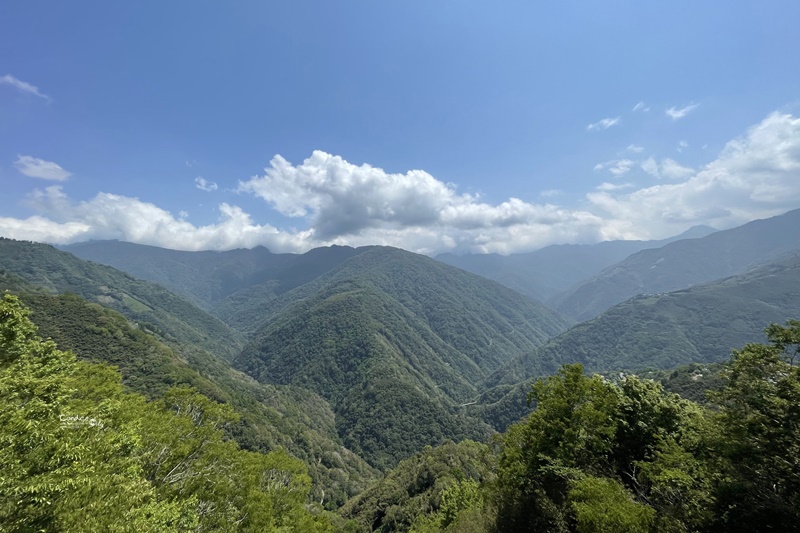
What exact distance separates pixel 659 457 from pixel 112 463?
32.3 metres

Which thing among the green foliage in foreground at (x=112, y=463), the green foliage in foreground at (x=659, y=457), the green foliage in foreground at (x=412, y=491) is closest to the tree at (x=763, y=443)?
the green foliage in foreground at (x=659, y=457)

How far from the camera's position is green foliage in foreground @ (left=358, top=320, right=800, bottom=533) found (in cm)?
1567

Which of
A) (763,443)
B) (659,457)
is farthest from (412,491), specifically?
(763,443)

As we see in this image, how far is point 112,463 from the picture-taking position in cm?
1741

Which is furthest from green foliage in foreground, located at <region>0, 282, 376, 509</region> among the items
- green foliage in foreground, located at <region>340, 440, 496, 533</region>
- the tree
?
the tree

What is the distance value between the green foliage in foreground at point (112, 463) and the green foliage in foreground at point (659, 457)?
65.7 feet

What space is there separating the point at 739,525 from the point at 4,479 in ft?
101

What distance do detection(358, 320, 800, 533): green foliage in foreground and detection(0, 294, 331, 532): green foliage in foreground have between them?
20023 mm

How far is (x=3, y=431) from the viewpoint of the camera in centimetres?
1352

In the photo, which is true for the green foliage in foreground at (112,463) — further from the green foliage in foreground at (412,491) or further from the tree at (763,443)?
the green foliage in foreground at (412,491)

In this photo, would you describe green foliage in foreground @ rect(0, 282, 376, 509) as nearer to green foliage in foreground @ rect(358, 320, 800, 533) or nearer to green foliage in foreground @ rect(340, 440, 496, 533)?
green foliage in foreground @ rect(340, 440, 496, 533)

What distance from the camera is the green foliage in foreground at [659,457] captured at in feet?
51.4

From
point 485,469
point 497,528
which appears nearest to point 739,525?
point 497,528

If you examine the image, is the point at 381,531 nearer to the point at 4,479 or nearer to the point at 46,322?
the point at 4,479
